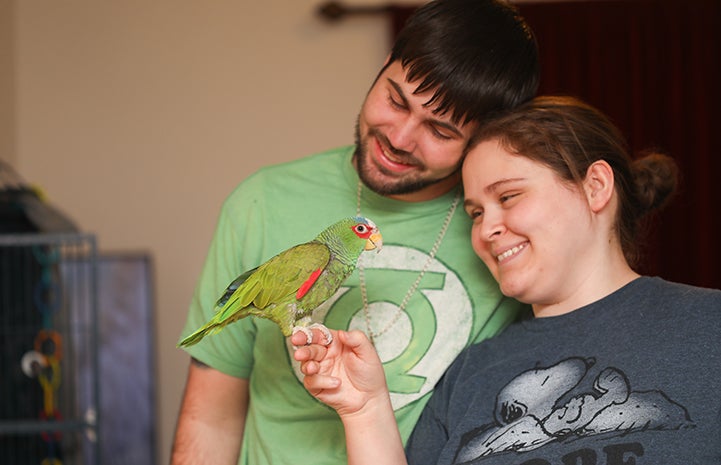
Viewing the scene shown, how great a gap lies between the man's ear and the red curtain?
2.69m

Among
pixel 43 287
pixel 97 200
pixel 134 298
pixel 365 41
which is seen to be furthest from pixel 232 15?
pixel 43 287

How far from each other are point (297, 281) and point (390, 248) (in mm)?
355

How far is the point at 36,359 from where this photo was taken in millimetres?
2709

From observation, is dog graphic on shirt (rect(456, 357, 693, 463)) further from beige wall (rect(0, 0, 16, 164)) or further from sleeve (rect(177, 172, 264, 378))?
beige wall (rect(0, 0, 16, 164))

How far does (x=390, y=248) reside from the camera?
148 cm

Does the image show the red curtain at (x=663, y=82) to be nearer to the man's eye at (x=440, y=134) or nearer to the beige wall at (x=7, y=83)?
the beige wall at (x=7, y=83)

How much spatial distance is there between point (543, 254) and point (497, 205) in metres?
0.11

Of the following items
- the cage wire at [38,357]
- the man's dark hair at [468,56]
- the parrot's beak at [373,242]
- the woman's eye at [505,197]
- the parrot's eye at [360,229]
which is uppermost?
the man's dark hair at [468,56]

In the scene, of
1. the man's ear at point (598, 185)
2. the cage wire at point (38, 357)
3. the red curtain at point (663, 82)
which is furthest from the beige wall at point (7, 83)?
the man's ear at point (598, 185)

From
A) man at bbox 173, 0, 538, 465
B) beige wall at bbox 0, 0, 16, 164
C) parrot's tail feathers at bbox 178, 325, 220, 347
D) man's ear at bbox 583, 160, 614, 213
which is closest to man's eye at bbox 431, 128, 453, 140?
man at bbox 173, 0, 538, 465

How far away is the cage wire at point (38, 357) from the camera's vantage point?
2660 millimetres

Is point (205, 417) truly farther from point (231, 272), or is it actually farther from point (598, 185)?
point (598, 185)

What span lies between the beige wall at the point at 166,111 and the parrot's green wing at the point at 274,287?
2807 mm

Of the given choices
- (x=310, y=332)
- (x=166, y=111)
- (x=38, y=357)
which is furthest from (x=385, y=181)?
(x=166, y=111)
